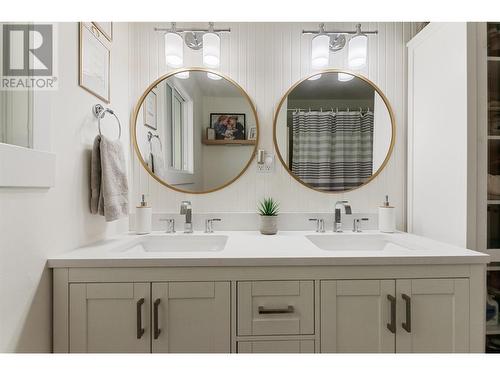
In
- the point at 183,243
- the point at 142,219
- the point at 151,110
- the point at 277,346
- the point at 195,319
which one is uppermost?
the point at 151,110

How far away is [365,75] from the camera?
5.29 ft

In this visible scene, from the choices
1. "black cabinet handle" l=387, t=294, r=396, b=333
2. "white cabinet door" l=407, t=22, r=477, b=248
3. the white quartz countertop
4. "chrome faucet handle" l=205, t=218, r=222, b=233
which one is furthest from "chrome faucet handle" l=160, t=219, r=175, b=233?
"white cabinet door" l=407, t=22, r=477, b=248

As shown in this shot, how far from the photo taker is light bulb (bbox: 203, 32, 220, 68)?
1.53 metres

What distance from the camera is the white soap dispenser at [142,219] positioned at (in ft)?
4.76

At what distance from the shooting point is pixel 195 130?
5.16 ft

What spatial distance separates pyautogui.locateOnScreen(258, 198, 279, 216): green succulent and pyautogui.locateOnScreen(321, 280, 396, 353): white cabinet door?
21.5 inches

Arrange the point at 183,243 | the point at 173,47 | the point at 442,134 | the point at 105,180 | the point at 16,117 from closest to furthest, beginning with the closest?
the point at 16,117 → the point at 105,180 → the point at 442,134 → the point at 183,243 → the point at 173,47

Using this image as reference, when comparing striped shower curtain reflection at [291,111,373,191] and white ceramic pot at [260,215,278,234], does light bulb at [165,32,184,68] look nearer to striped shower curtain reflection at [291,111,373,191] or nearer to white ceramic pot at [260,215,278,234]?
striped shower curtain reflection at [291,111,373,191]

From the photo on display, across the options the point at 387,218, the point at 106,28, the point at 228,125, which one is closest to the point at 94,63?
the point at 106,28

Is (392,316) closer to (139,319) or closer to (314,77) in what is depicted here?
(139,319)

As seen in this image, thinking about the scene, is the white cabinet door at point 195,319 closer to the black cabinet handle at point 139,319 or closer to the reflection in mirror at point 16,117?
the black cabinet handle at point 139,319

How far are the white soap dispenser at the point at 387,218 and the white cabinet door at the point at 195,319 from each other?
0.95 meters

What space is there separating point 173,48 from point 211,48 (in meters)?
0.21

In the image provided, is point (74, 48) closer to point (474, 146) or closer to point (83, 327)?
point (83, 327)
